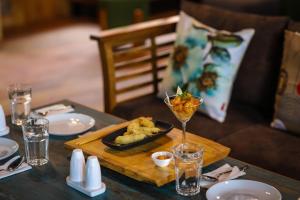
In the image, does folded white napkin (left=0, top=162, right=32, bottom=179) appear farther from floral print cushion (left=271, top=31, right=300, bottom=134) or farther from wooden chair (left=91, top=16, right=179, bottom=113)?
floral print cushion (left=271, top=31, right=300, bottom=134)

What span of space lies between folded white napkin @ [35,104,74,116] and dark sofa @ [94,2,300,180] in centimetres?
43

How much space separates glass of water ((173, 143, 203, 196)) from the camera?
1625 mm

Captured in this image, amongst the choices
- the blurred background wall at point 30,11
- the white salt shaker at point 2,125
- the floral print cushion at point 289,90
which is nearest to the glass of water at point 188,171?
the white salt shaker at point 2,125

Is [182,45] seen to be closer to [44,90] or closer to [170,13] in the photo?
[44,90]

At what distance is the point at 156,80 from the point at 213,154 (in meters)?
1.26

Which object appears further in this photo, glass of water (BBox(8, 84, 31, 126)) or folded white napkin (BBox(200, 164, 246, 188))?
glass of water (BBox(8, 84, 31, 126))

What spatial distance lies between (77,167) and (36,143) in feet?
0.85

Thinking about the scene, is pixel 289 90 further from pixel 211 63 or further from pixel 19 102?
pixel 19 102

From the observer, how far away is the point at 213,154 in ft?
6.10

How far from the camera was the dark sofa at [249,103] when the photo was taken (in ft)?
7.69

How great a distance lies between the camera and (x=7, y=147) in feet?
6.63

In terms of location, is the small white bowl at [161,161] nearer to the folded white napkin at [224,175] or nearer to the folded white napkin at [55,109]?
the folded white napkin at [224,175]

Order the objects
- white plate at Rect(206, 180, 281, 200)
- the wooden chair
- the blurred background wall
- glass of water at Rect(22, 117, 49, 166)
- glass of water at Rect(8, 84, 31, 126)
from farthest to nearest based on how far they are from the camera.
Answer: the blurred background wall, the wooden chair, glass of water at Rect(8, 84, 31, 126), glass of water at Rect(22, 117, 49, 166), white plate at Rect(206, 180, 281, 200)

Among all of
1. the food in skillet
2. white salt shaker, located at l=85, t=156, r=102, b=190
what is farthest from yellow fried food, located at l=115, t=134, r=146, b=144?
white salt shaker, located at l=85, t=156, r=102, b=190
